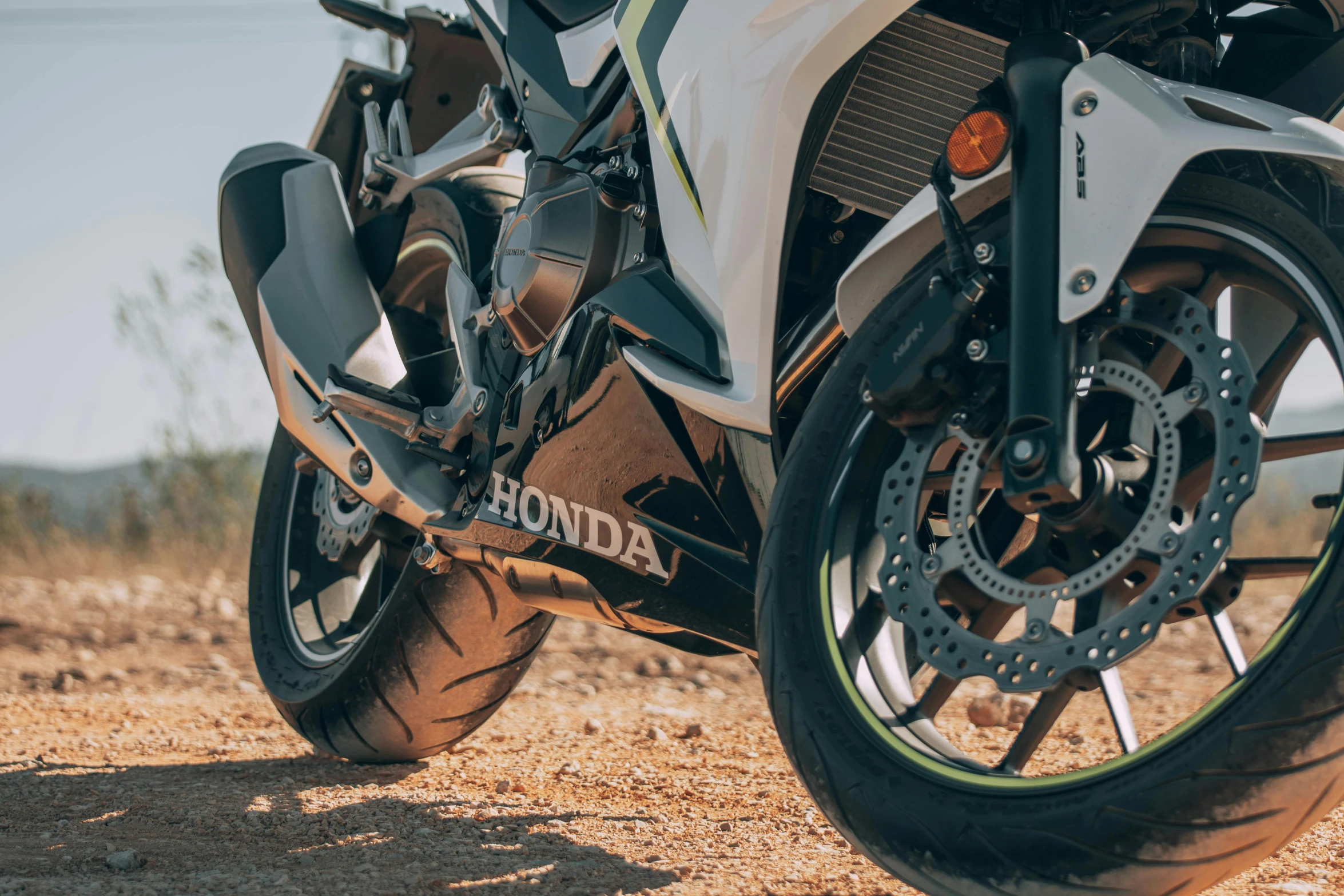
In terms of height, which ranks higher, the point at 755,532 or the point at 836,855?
the point at 755,532

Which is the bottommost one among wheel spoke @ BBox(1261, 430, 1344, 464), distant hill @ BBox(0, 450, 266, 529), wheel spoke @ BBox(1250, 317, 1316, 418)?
distant hill @ BBox(0, 450, 266, 529)

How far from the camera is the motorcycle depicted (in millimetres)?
1295

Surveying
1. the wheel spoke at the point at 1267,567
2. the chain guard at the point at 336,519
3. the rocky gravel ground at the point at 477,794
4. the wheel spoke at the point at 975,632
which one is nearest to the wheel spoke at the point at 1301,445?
the wheel spoke at the point at 1267,567

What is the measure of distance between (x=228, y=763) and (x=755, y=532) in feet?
5.97

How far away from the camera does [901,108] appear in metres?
1.87

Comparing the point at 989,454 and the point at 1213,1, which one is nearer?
the point at 989,454

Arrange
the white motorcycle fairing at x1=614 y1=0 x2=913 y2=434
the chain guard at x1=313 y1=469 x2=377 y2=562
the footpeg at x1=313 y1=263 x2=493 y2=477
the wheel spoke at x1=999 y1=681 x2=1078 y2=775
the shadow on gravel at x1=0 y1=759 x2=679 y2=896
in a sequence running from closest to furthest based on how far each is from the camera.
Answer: the wheel spoke at x1=999 y1=681 x2=1078 y2=775 → the white motorcycle fairing at x1=614 y1=0 x2=913 y2=434 → the shadow on gravel at x1=0 y1=759 x2=679 y2=896 → the footpeg at x1=313 y1=263 x2=493 y2=477 → the chain guard at x1=313 y1=469 x2=377 y2=562

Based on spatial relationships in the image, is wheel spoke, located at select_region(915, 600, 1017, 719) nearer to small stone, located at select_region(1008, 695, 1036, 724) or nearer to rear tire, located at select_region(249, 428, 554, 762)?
rear tire, located at select_region(249, 428, 554, 762)

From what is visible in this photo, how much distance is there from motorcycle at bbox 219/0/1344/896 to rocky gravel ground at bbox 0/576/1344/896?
0.38m

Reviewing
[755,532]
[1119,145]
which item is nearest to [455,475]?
[755,532]

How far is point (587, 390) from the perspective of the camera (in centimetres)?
205

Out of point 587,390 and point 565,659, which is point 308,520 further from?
point 565,659

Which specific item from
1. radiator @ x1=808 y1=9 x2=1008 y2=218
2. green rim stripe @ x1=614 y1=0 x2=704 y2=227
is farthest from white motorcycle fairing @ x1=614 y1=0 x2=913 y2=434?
radiator @ x1=808 y1=9 x2=1008 y2=218

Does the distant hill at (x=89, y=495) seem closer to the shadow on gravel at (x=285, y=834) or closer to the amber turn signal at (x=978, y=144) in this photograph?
the shadow on gravel at (x=285, y=834)
